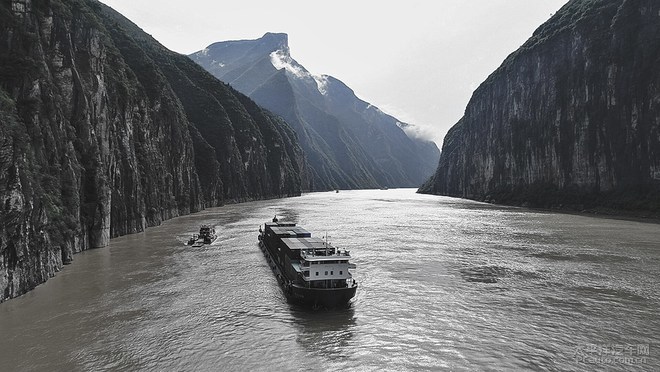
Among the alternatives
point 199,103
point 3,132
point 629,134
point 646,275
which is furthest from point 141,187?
point 629,134

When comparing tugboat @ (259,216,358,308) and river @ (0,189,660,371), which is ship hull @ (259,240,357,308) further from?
river @ (0,189,660,371)

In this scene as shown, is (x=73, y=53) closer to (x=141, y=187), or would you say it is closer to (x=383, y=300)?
(x=141, y=187)

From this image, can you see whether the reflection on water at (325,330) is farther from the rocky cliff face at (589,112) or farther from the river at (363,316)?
the rocky cliff face at (589,112)

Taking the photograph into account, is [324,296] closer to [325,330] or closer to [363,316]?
[363,316]

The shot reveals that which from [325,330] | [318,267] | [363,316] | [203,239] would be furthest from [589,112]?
[325,330]

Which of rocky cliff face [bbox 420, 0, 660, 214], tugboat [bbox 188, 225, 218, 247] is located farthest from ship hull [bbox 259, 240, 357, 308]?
rocky cliff face [bbox 420, 0, 660, 214]

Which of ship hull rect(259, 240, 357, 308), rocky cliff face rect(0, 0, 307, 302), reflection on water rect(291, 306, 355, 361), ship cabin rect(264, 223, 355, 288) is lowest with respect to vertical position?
reflection on water rect(291, 306, 355, 361)
